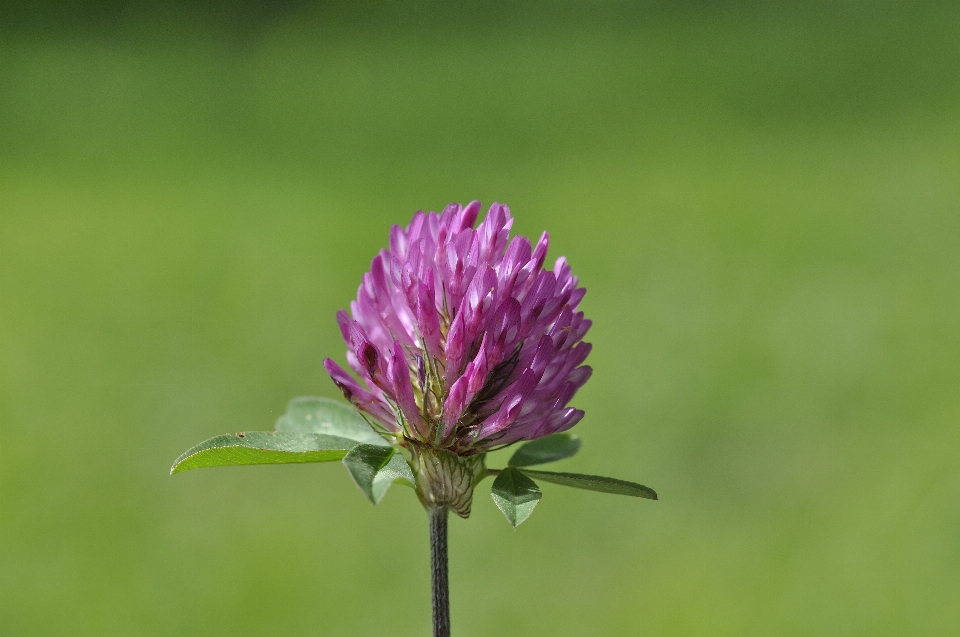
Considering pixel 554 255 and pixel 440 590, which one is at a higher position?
pixel 554 255

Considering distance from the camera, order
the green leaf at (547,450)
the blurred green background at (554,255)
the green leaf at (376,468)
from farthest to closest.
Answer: the blurred green background at (554,255), the green leaf at (547,450), the green leaf at (376,468)

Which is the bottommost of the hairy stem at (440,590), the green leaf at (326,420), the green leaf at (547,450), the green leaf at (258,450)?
the hairy stem at (440,590)

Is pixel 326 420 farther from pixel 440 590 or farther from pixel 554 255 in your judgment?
pixel 554 255

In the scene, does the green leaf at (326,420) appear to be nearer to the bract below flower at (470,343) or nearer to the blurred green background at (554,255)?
the bract below flower at (470,343)

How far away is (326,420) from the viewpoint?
1.70ft

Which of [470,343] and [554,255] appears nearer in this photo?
[470,343]

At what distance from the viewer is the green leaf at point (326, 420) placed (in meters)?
0.51

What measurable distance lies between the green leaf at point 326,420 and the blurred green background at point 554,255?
1.17 m

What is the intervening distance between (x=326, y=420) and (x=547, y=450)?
0.11 meters

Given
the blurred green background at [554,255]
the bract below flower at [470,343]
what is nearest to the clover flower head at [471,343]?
the bract below flower at [470,343]

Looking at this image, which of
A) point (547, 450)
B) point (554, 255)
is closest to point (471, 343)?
point (547, 450)

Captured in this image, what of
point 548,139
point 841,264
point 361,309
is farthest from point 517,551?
point 548,139

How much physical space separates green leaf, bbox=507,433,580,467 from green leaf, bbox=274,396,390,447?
0.23ft

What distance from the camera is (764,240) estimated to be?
2.72 metres
